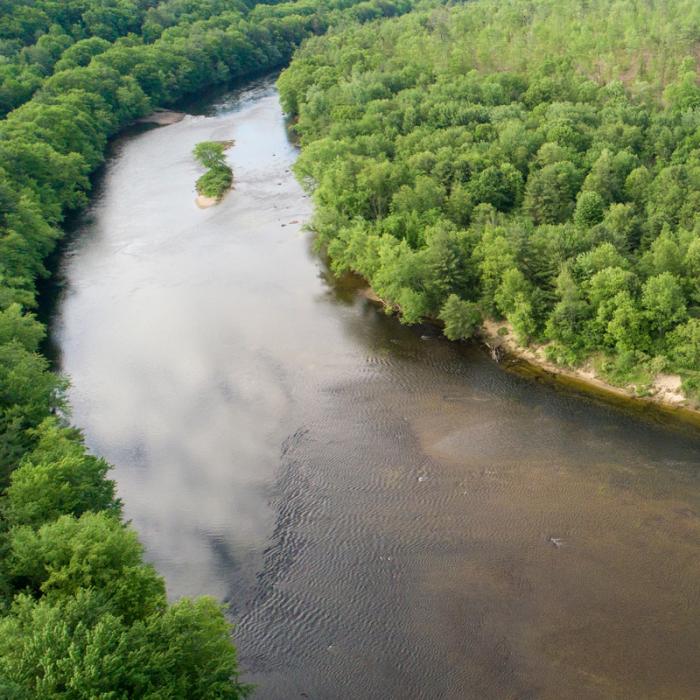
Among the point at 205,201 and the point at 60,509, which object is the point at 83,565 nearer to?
the point at 60,509

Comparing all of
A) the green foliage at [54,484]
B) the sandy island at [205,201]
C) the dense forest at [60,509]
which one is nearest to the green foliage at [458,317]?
the green foliage at [54,484]

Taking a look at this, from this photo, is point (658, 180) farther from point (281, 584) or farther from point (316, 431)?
point (281, 584)

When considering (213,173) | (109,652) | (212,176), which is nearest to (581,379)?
(109,652)

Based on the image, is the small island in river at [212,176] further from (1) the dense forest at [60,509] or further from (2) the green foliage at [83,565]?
(2) the green foliage at [83,565]

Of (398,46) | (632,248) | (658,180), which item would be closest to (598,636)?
(632,248)

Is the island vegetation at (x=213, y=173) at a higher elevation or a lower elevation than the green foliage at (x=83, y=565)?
lower

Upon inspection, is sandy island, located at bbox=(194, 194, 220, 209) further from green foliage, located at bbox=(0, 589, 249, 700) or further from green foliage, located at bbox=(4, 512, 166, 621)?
green foliage, located at bbox=(0, 589, 249, 700)
